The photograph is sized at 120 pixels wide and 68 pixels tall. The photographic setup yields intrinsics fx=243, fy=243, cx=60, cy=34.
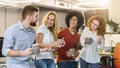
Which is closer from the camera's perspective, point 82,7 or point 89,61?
point 89,61

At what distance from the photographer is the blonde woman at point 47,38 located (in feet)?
10.6

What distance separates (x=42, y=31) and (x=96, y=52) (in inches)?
39.5

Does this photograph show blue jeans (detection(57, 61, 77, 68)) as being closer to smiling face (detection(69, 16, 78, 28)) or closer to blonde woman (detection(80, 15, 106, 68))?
blonde woman (detection(80, 15, 106, 68))

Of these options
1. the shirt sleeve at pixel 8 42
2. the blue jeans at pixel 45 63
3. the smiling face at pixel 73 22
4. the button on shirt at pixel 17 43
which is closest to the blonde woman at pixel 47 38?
the blue jeans at pixel 45 63

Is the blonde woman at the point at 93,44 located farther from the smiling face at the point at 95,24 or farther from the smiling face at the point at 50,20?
the smiling face at the point at 50,20

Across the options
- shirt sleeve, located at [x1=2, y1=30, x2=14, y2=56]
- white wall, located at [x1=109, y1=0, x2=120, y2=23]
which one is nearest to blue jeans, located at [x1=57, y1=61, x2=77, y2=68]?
shirt sleeve, located at [x1=2, y1=30, x2=14, y2=56]

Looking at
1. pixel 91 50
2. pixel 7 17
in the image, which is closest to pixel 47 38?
pixel 91 50

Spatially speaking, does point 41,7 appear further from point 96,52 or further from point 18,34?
point 18,34

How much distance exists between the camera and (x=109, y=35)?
20.1 ft

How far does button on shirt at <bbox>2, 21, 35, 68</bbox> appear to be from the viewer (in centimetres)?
255

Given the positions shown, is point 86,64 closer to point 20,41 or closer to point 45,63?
point 45,63

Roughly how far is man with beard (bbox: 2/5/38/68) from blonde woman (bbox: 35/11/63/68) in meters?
0.48

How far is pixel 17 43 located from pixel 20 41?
0.13ft

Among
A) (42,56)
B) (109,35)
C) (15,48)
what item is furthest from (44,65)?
(109,35)
